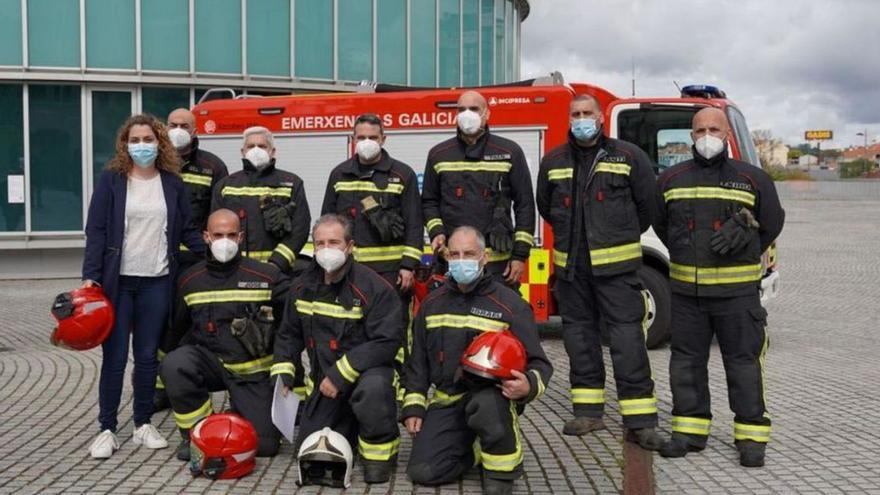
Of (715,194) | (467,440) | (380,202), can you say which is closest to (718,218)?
(715,194)

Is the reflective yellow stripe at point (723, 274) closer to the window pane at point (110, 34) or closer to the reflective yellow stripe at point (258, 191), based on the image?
the reflective yellow stripe at point (258, 191)

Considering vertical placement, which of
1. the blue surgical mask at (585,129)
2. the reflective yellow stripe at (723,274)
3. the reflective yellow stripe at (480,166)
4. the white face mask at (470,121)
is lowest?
the reflective yellow stripe at (723,274)

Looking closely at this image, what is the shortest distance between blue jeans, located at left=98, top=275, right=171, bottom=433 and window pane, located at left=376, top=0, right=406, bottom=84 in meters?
12.9

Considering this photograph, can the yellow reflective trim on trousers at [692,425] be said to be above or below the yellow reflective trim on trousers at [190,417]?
below

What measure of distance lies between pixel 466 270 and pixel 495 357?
1.87 ft

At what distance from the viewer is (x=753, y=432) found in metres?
5.23

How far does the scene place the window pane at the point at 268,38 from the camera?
16.5 metres

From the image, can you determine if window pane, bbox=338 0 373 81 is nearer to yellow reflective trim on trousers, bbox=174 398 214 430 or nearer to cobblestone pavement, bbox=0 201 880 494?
cobblestone pavement, bbox=0 201 880 494

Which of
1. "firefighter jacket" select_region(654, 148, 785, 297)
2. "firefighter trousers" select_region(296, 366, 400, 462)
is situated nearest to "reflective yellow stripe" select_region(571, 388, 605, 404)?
"firefighter jacket" select_region(654, 148, 785, 297)

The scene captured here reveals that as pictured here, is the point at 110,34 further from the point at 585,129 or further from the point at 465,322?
the point at 465,322

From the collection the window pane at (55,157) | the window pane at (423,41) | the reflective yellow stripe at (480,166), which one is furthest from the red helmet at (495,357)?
the window pane at (423,41)

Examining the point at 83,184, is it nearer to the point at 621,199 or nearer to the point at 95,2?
the point at 95,2

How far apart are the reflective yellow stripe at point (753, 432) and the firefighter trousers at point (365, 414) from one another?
193cm

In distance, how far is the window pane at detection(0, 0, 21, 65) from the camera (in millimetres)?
14977
